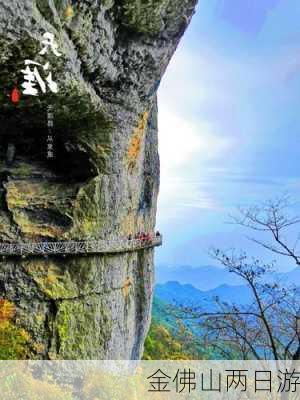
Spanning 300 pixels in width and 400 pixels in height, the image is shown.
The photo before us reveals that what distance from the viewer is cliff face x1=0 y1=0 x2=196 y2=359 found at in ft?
31.1

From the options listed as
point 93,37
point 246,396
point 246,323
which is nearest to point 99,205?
point 93,37

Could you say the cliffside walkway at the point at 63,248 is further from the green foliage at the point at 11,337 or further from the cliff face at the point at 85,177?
the green foliage at the point at 11,337

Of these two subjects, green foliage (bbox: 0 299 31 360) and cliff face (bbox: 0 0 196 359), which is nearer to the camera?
green foliage (bbox: 0 299 31 360)

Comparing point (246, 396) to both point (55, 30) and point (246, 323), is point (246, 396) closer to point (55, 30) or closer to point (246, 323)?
point (246, 323)

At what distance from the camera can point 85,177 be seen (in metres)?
11.2

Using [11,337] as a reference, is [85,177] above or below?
above

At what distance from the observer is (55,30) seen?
24.8ft

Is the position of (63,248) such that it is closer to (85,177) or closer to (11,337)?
(85,177)

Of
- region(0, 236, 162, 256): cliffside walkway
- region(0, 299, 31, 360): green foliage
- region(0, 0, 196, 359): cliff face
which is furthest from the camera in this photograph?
region(0, 236, 162, 256): cliffside walkway

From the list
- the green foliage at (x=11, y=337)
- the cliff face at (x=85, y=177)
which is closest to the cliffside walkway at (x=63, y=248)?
the cliff face at (x=85, y=177)

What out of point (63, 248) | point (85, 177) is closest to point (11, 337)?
point (63, 248)

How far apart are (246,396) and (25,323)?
5.23 m

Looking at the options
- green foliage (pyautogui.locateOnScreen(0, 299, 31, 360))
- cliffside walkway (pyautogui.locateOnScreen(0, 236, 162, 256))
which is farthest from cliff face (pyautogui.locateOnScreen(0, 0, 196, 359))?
cliffside walkway (pyautogui.locateOnScreen(0, 236, 162, 256))

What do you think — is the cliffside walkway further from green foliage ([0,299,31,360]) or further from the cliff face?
green foliage ([0,299,31,360])
